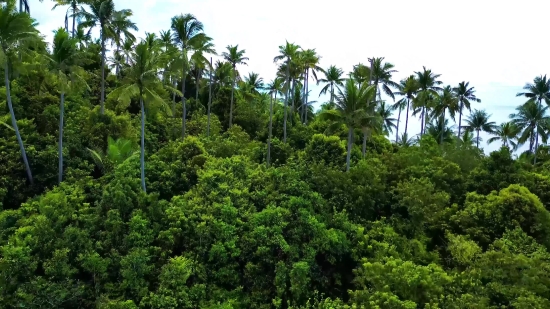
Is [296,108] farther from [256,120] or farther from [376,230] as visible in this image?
[376,230]

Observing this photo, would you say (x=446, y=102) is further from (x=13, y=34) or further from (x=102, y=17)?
(x=13, y=34)

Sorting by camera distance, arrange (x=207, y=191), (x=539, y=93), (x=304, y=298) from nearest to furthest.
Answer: (x=304, y=298) → (x=207, y=191) → (x=539, y=93)

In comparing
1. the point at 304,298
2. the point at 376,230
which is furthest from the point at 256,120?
the point at 304,298

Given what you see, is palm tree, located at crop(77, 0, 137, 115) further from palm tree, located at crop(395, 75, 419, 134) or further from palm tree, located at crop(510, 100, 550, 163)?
palm tree, located at crop(510, 100, 550, 163)

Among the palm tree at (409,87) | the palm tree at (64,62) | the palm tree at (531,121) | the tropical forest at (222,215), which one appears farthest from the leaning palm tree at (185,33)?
the palm tree at (531,121)

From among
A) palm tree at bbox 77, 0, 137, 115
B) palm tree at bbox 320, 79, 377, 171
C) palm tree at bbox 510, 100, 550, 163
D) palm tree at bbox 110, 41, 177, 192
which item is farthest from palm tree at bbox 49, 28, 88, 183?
palm tree at bbox 510, 100, 550, 163
